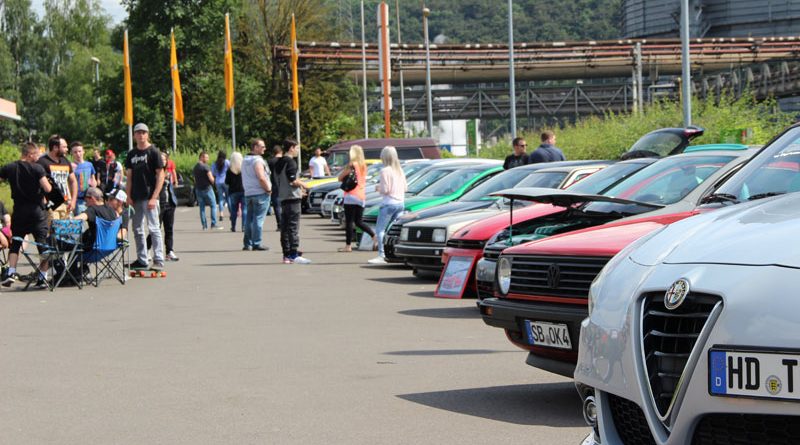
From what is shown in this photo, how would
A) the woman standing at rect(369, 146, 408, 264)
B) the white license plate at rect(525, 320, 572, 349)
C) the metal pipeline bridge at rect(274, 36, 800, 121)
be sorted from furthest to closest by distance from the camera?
the metal pipeline bridge at rect(274, 36, 800, 121) → the woman standing at rect(369, 146, 408, 264) → the white license plate at rect(525, 320, 572, 349)

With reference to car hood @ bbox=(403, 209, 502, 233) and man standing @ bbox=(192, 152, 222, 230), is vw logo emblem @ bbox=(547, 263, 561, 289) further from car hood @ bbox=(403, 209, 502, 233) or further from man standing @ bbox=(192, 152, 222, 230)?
man standing @ bbox=(192, 152, 222, 230)

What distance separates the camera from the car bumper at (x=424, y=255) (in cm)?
1566

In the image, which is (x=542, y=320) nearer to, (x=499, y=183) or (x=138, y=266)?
(x=499, y=183)

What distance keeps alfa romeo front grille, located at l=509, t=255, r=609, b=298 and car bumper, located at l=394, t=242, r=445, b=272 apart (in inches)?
320

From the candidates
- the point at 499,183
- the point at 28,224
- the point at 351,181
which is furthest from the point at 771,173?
the point at 351,181

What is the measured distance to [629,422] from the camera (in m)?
4.23

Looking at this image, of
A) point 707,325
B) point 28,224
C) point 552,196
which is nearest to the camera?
point 707,325

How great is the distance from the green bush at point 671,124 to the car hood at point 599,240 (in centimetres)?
2084

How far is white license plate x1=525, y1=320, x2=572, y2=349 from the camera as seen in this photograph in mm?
7008

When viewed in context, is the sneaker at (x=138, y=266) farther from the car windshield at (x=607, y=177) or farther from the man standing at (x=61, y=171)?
the car windshield at (x=607, y=177)

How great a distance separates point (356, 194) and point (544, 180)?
588 cm

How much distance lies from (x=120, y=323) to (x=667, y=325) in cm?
881

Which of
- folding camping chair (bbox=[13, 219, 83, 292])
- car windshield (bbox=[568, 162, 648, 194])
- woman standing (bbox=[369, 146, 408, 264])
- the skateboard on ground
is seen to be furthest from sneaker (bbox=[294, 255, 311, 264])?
car windshield (bbox=[568, 162, 648, 194])

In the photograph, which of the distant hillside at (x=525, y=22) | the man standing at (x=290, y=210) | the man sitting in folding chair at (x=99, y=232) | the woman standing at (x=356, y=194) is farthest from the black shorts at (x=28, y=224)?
the distant hillside at (x=525, y=22)
